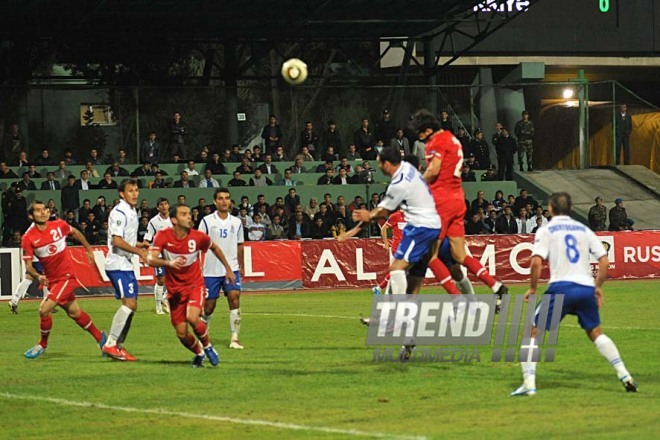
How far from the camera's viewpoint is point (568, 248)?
1141 centimetres

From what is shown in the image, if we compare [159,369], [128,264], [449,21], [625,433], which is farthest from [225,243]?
[449,21]

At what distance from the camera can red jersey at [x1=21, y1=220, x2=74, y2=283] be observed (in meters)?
16.6

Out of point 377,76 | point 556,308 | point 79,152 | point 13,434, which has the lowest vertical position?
point 13,434

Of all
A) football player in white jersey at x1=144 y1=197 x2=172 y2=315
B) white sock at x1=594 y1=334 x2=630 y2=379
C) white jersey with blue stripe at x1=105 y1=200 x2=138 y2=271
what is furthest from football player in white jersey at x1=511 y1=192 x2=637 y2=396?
football player in white jersey at x1=144 y1=197 x2=172 y2=315

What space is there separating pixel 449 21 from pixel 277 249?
13.4 meters

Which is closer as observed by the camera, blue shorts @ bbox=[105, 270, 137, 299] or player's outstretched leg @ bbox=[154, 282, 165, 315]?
blue shorts @ bbox=[105, 270, 137, 299]

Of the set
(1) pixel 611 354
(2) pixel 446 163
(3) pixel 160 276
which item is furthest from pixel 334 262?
(1) pixel 611 354

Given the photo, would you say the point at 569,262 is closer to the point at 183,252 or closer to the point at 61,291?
the point at 183,252

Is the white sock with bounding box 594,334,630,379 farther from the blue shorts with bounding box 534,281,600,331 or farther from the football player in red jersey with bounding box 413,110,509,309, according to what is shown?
the football player in red jersey with bounding box 413,110,509,309

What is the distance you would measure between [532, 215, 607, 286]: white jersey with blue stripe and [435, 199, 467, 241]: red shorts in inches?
158

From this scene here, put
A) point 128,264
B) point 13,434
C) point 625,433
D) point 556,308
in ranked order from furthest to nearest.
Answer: point 128,264 < point 556,308 < point 13,434 < point 625,433

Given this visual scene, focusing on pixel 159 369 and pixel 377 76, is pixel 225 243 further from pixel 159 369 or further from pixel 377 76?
pixel 377 76

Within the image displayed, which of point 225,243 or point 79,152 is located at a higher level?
point 79,152

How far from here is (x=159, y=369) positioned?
14656mm
